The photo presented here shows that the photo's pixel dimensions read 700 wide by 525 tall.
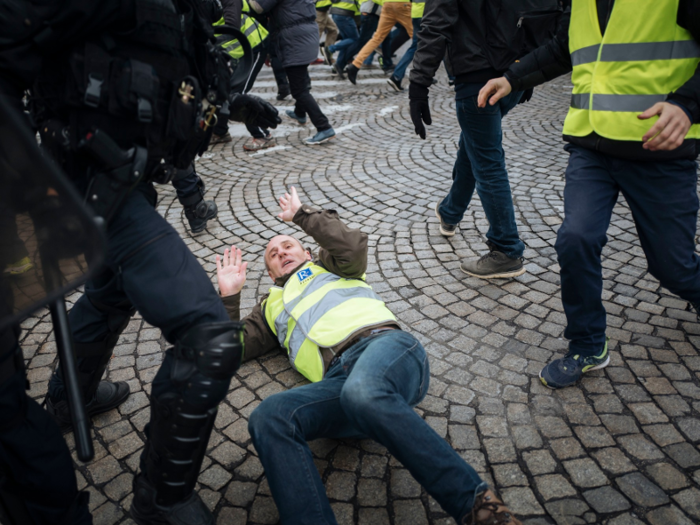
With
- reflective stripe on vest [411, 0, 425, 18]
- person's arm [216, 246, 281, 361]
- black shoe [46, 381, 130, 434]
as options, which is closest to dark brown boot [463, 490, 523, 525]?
person's arm [216, 246, 281, 361]

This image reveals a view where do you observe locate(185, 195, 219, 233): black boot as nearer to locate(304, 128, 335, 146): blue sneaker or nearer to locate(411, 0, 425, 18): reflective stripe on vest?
locate(304, 128, 335, 146): blue sneaker

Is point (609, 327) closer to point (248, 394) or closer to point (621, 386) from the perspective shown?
point (621, 386)

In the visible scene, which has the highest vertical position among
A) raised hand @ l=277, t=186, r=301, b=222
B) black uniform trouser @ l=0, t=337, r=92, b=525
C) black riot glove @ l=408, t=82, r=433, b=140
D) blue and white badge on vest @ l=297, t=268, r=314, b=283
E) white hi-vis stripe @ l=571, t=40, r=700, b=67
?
white hi-vis stripe @ l=571, t=40, r=700, b=67

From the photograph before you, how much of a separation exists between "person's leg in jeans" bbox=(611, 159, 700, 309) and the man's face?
1659 millimetres

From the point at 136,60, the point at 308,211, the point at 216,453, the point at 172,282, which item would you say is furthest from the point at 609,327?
the point at 136,60

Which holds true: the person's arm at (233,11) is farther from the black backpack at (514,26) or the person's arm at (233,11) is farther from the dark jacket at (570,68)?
the dark jacket at (570,68)

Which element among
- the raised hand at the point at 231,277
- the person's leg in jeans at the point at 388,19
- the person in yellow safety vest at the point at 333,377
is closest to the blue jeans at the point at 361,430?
the person in yellow safety vest at the point at 333,377

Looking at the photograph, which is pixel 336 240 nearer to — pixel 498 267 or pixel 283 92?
pixel 498 267

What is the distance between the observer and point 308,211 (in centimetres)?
270

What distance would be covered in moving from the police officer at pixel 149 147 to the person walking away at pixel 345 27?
9.73 metres

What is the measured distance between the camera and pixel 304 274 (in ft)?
9.07

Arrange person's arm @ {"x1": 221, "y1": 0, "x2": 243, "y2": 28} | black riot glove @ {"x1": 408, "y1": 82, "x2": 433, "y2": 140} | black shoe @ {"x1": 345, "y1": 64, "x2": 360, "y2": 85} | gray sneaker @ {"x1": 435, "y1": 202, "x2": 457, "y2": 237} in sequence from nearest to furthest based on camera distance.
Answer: black riot glove @ {"x1": 408, "y1": 82, "x2": 433, "y2": 140} → gray sneaker @ {"x1": 435, "y1": 202, "x2": 457, "y2": 237} → person's arm @ {"x1": 221, "y1": 0, "x2": 243, "y2": 28} → black shoe @ {"x1": 345, "y1": 64, "x2": 360, "y2": 85}

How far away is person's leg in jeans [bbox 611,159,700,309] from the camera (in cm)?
227

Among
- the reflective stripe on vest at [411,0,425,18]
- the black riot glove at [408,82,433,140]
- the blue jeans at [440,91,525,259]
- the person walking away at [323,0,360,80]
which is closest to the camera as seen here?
the blue jeans at [440,91,525,259]
